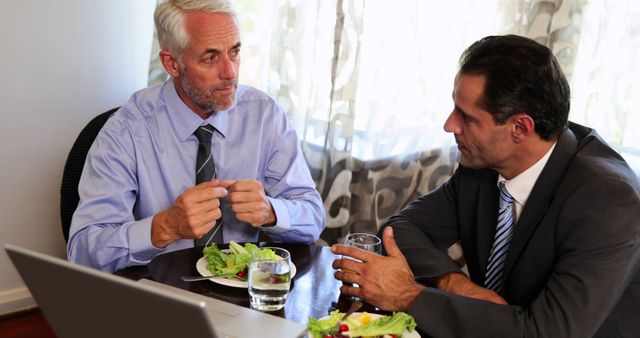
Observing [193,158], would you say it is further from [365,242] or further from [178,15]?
[365,242]

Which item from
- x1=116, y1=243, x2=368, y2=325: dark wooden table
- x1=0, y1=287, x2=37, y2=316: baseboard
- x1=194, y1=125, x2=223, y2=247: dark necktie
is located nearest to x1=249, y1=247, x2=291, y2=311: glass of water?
x1=116, y1=243, x2=368, y2=325: dark wooden table

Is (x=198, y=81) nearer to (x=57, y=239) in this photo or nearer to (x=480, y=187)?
(x=480, y=187)

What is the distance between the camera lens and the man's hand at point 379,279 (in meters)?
1.44

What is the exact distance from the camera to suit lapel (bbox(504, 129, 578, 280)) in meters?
1.58

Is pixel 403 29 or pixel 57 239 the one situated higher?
pixel 403 29

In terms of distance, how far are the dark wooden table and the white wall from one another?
4.21 ft

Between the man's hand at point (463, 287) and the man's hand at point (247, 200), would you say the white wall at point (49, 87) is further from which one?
the man's hand at point (463, 287)

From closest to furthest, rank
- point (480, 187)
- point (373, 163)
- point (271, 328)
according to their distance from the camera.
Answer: point (271, 328), point (480, 187), point (373, 163)

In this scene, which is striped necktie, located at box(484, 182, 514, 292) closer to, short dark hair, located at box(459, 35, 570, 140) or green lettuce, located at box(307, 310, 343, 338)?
short dark hair, located at box(459, 35, 570, 140)

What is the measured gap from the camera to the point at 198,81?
196 centimetres

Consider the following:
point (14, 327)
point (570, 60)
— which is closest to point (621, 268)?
point (570, 60)

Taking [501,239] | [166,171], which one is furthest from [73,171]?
[501,239]

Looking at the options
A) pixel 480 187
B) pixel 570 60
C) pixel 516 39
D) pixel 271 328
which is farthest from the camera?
pixel 570 60

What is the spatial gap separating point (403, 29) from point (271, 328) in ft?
5.59
